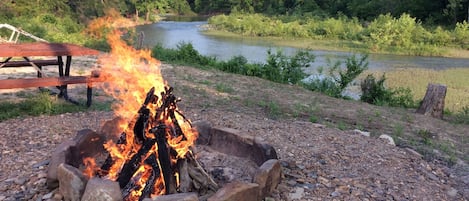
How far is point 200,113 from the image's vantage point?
5.89m

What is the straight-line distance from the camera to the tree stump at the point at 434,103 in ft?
25.9

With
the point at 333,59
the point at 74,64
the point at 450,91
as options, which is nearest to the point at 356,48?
the point at 333,59

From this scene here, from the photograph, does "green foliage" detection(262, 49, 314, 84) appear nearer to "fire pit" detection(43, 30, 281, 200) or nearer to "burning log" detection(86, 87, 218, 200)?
"fire pit" detection(43, 30, 281, 200)

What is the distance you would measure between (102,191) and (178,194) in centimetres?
42

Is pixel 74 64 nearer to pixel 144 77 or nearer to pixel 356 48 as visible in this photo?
pixel 144 77

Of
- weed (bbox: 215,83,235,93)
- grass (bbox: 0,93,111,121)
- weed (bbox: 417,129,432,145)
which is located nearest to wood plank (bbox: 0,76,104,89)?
grass (bbox: 0,93,111,121)

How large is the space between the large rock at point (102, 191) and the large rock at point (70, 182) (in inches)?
6.0

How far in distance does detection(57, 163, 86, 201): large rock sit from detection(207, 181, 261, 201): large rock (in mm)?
789

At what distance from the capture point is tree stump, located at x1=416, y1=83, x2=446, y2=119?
7.90 metres

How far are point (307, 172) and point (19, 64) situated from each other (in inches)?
186

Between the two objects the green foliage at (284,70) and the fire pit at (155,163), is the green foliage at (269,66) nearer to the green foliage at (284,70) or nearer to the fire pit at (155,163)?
the green foliage at (284,70)

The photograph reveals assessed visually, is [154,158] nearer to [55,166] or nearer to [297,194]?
[55,166]

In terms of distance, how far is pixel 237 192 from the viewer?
278cm

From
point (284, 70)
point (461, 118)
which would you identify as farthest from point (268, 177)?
point (284, 70)
